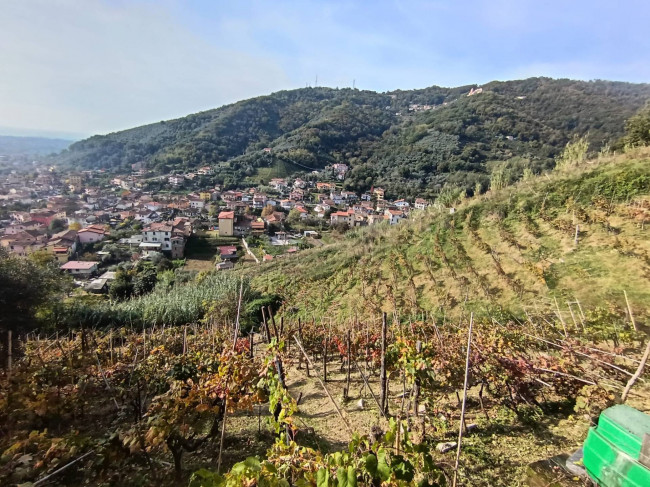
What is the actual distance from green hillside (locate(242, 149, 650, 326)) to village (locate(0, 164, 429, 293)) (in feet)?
26.5

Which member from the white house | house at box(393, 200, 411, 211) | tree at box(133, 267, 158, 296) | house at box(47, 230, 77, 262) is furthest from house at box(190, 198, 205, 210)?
tree at box(133, 267, 158, 296)

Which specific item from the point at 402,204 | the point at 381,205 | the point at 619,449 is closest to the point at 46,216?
the point at 381,205

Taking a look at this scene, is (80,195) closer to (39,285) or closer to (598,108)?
(39,285)

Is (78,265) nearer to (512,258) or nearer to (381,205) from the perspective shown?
(512,258)

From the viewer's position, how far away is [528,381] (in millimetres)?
4422

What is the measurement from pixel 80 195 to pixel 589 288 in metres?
88.5

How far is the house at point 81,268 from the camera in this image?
106 ft

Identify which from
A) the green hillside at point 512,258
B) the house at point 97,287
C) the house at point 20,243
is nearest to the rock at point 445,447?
the green hillside at point 512,258

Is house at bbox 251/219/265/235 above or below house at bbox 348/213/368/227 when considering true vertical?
below

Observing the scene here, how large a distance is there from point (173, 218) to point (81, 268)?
21907 mm

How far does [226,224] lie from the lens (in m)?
47.0

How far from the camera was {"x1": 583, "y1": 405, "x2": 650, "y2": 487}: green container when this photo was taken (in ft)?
5.17

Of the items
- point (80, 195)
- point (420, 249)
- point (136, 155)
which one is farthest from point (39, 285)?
point (136, 155)

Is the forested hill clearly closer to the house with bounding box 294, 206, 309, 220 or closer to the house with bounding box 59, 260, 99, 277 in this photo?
the house with bounding box 294, 206, 309, 220
